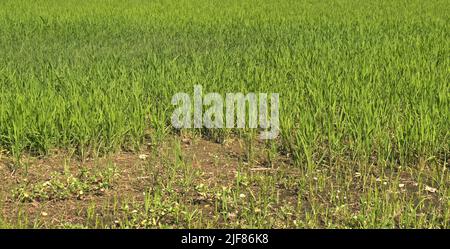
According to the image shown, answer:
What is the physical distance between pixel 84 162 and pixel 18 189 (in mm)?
617

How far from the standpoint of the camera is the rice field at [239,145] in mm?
3336

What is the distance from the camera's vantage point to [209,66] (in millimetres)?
6367

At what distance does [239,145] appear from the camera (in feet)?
14.7

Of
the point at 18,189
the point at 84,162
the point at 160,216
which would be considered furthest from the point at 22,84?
the point at 160,216

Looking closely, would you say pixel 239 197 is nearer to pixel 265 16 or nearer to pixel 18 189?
pixel 18 189

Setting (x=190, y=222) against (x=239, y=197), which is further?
(x=239, y=197)

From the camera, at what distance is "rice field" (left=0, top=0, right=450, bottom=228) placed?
10.9 feet

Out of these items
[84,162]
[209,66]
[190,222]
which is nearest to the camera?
[190,222]

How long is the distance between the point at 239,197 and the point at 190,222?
16.7 inches

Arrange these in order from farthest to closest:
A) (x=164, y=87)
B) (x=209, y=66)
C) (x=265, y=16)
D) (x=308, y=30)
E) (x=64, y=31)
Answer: (x=265, y=16) → (x=64, y=31) → (x=308, y=30) → (x=209, y=66) → (x=164, y=87)

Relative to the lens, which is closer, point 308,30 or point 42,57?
point 42,57

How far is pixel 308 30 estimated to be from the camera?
9445mm
